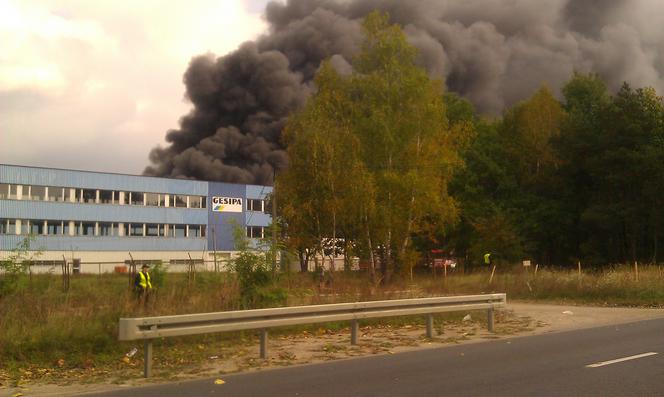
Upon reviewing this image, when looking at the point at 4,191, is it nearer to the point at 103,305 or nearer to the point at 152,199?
the point at 152,199

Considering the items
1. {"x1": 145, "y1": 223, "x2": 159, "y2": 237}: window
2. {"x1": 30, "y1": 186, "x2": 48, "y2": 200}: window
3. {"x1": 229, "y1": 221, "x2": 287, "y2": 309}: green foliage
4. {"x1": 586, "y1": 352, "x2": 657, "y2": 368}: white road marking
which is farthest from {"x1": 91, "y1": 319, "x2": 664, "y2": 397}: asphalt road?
{"x1": 145, "y1": 223, "x2": 159, "y2": 237}: window

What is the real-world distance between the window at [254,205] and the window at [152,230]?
360 inches

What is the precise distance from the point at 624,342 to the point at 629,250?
3367 centimetres

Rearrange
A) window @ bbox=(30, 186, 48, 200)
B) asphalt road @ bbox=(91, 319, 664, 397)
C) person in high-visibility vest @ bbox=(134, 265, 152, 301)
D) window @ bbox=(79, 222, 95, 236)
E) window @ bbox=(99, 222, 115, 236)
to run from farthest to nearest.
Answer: window @ bbox=(99, 222, 115, 236) < window @ bbox=(79, 222, 95, 236) < window @ bbox=(30, 186, 48, 200) < person in high-visibility vest @ bbox=(134, 265, 152, 301) < asphalt road @ bbox=(91, 319, 664, 397)

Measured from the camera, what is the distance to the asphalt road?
279 inches

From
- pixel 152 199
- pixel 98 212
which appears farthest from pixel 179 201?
pixel 98 212

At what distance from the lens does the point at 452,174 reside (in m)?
32.1

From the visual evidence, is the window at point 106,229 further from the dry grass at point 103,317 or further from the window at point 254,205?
the dry grass at point 103,317

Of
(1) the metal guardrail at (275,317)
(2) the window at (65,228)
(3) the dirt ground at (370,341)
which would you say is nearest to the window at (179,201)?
(2) the window at (65,228)

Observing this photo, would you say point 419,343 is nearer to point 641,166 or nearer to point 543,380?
point 543,380

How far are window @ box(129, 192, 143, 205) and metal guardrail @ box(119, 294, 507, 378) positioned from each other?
46.6 metres

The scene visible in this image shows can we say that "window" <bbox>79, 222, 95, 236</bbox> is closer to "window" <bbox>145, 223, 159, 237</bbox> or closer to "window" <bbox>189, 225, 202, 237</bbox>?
"window" <bbox>145, 223, 159, 237</bbox>

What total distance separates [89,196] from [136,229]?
4.61 m

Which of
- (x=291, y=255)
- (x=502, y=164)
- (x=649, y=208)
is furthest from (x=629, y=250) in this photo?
(x=291, y=255)
